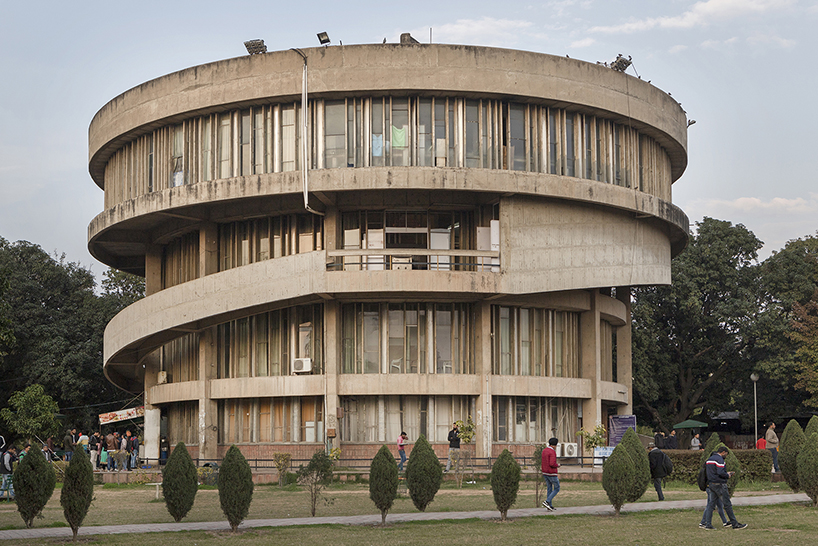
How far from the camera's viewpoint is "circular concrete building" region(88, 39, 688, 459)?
36594 millimetres

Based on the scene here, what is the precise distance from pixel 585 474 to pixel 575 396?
7.89m

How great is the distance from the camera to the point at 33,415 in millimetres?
51688

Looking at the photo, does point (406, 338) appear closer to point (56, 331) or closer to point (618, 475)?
point (618, 475)

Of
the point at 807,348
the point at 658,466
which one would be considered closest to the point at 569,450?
the point at 658,466

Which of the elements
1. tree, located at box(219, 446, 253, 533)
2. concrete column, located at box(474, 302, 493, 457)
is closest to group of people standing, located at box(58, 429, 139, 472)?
concrete column, located at box(474, 302, 493, 457)

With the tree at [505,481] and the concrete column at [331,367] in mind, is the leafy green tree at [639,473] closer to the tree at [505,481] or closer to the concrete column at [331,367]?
the tree at [505,481]

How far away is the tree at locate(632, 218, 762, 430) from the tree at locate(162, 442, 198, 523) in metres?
40.3

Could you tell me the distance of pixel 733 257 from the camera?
58.6 meters

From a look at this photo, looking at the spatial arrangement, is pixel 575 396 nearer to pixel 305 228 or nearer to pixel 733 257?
pixel 305 228

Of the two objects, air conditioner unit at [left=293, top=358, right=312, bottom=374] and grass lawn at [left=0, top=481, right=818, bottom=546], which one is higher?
air conditioner unit at [left=293, top=358, right=312, bottom=374]

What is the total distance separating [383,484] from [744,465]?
1521 centimetres

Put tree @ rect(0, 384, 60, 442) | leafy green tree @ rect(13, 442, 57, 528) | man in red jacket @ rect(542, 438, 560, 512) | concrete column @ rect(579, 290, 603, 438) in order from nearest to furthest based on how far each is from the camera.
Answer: leafy green tree @ rect(13, 442, 57, 528), man in red jacket @ rect(542, 438, 560, 512), concrete column @ rect(579, 290, 603, 438), tree @ rect(0, 384, 60, 442)

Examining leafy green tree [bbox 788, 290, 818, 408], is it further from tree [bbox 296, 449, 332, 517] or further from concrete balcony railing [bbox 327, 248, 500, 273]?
Result: tree [bbox 296, 449, 332, 517]

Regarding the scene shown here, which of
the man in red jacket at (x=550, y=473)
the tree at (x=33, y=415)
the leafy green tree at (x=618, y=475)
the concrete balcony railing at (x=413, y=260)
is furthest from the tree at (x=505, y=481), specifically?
the tree at (x=33, y=415)
